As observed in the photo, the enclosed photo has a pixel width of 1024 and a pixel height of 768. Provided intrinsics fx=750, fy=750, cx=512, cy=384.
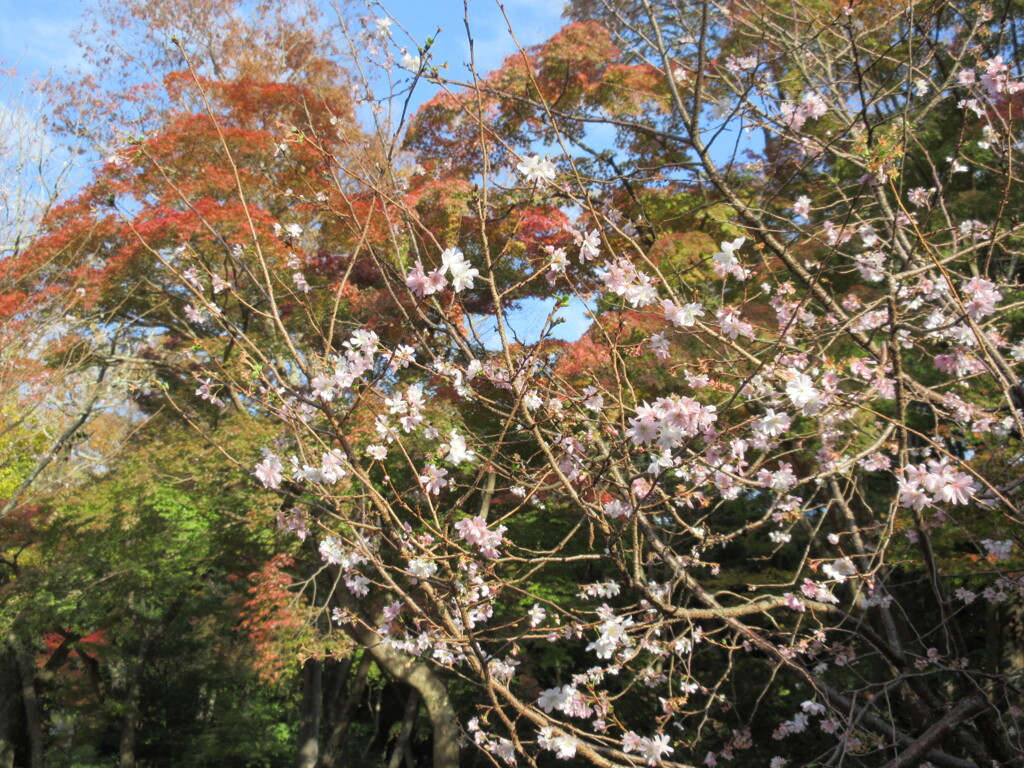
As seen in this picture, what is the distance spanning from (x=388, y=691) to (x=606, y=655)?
456 inches

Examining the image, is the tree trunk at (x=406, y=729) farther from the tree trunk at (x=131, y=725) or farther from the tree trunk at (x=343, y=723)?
the tree trunk at (x=131, y=725)

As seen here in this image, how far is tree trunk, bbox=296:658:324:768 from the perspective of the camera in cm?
849

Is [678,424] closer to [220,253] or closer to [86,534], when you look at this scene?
[220,253]

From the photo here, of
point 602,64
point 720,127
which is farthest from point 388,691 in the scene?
point 720,127

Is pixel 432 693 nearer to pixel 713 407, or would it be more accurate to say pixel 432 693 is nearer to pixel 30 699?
pixel 713 407

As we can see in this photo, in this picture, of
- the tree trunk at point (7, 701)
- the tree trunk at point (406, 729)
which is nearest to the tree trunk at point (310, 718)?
the tree trunk at point (406, 729)

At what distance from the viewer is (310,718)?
878cm

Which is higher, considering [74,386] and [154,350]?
[154,350]

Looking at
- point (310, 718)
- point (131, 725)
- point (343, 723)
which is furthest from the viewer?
point (343, 723)

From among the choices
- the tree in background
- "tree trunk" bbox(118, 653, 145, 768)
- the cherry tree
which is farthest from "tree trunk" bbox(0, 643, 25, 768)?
the tree in background

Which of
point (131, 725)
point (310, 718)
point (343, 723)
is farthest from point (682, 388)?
point (131, 725)

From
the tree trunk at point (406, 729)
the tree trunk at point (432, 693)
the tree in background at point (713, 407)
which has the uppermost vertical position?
the tree in background at point (713, 407)

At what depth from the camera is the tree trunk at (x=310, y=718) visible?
8.49 metres

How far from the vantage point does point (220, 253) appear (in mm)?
7988
